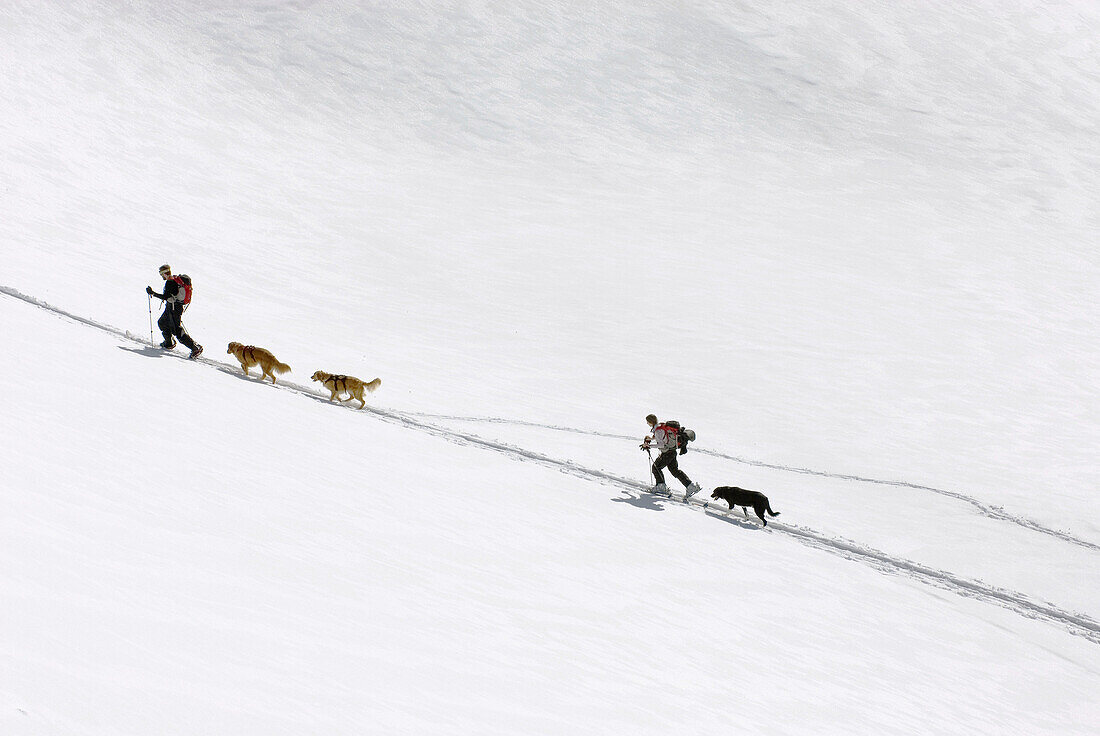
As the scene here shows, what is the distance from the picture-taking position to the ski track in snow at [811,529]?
1117 cm

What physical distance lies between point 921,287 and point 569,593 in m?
21.0

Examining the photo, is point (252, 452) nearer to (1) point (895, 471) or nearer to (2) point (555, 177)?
(1) point (895, 471)

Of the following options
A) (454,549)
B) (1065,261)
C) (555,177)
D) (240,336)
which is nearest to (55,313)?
(240,336)

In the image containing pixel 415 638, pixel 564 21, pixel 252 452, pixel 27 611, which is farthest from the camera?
pixel 564 21

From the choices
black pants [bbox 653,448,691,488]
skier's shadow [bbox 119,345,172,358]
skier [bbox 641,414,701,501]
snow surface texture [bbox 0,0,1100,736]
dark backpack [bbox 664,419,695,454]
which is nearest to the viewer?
snow surface texture [bbox 0,0,1100,736]

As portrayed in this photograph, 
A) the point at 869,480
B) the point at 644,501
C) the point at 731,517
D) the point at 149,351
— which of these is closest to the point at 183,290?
the point at 149,351

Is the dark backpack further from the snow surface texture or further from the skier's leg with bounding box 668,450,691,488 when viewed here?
the snow surface texture

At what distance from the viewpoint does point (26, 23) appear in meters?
33.3

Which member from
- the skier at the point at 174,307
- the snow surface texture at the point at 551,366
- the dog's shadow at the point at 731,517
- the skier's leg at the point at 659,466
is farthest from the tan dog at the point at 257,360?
the dog's shadow at the point at 731,517

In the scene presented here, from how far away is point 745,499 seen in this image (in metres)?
12.0

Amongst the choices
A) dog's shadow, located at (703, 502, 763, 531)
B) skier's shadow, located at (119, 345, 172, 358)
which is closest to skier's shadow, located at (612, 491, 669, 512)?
dog's shadow, located at (703, 502, 763, 531)

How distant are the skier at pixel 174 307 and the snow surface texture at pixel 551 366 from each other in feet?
1.70

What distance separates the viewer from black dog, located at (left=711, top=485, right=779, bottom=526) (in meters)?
12.0

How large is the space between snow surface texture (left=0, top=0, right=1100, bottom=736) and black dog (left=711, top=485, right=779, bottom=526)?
11.0 inches
